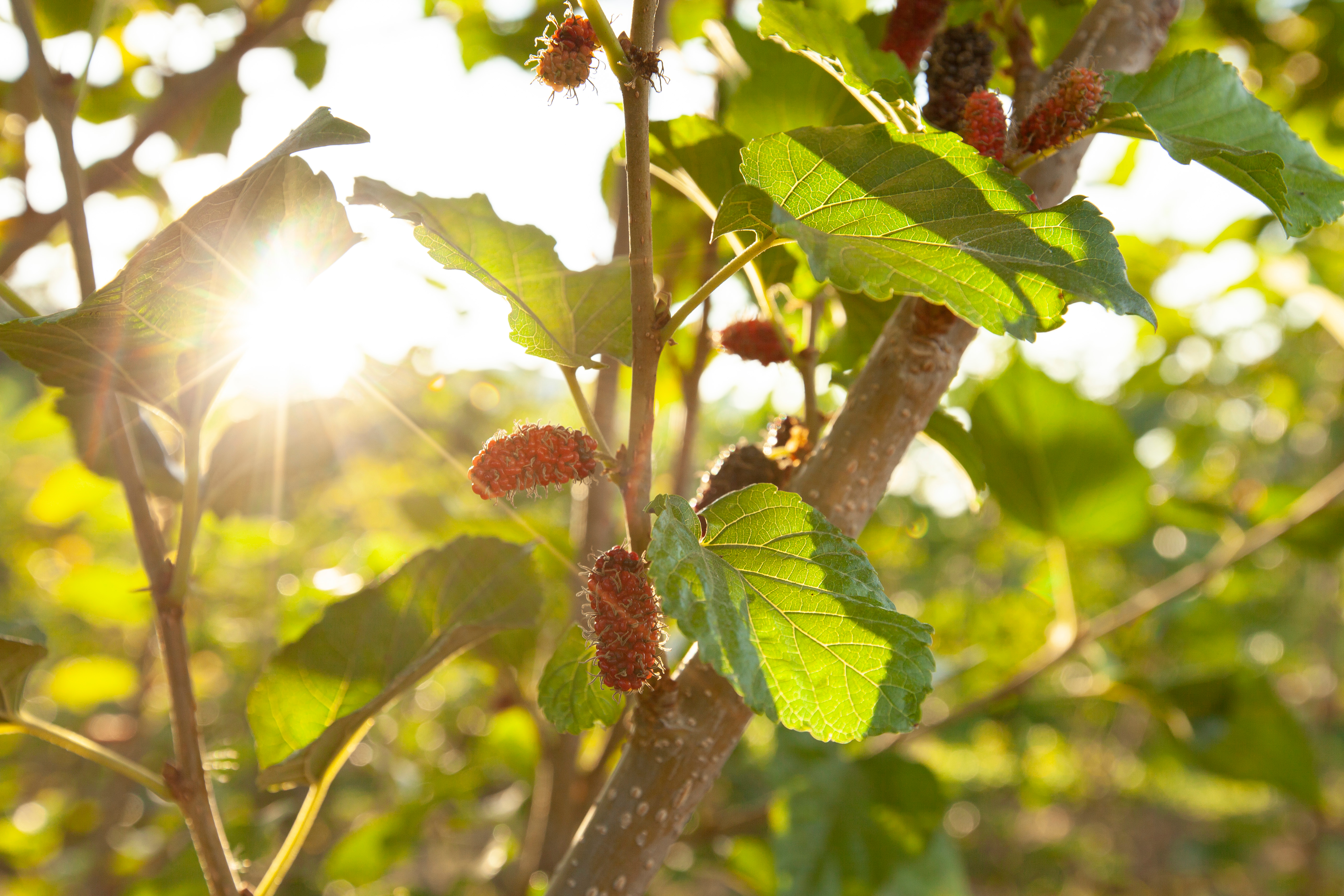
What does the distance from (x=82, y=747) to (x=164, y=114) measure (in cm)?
69

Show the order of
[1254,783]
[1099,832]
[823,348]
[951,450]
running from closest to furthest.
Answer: [951,450], [823,348], [1254,783], [1099,832]

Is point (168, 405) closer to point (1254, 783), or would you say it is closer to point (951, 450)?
point (951, 450)

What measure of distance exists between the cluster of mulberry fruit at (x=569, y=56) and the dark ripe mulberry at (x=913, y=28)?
0.28m

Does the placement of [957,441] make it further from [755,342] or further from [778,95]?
[778,95]

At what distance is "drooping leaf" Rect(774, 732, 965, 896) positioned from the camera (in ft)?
2.26

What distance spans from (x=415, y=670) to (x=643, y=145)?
0.28 metres

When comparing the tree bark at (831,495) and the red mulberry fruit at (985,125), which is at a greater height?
the red mulberry fruit at (985,125)

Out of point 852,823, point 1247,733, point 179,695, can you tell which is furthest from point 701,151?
point 1247,733

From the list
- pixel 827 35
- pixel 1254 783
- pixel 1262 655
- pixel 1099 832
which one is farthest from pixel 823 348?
pixel 1262 655

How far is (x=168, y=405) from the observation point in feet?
1.45

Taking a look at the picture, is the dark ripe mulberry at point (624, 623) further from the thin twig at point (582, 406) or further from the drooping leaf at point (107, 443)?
the drooping leaf at point (107, 443)

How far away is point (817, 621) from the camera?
0.93 feet

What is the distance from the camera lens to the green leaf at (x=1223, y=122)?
1.12ft

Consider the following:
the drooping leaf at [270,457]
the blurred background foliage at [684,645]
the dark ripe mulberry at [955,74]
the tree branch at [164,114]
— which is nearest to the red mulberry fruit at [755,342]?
the blurred background foliage at [684,645]
